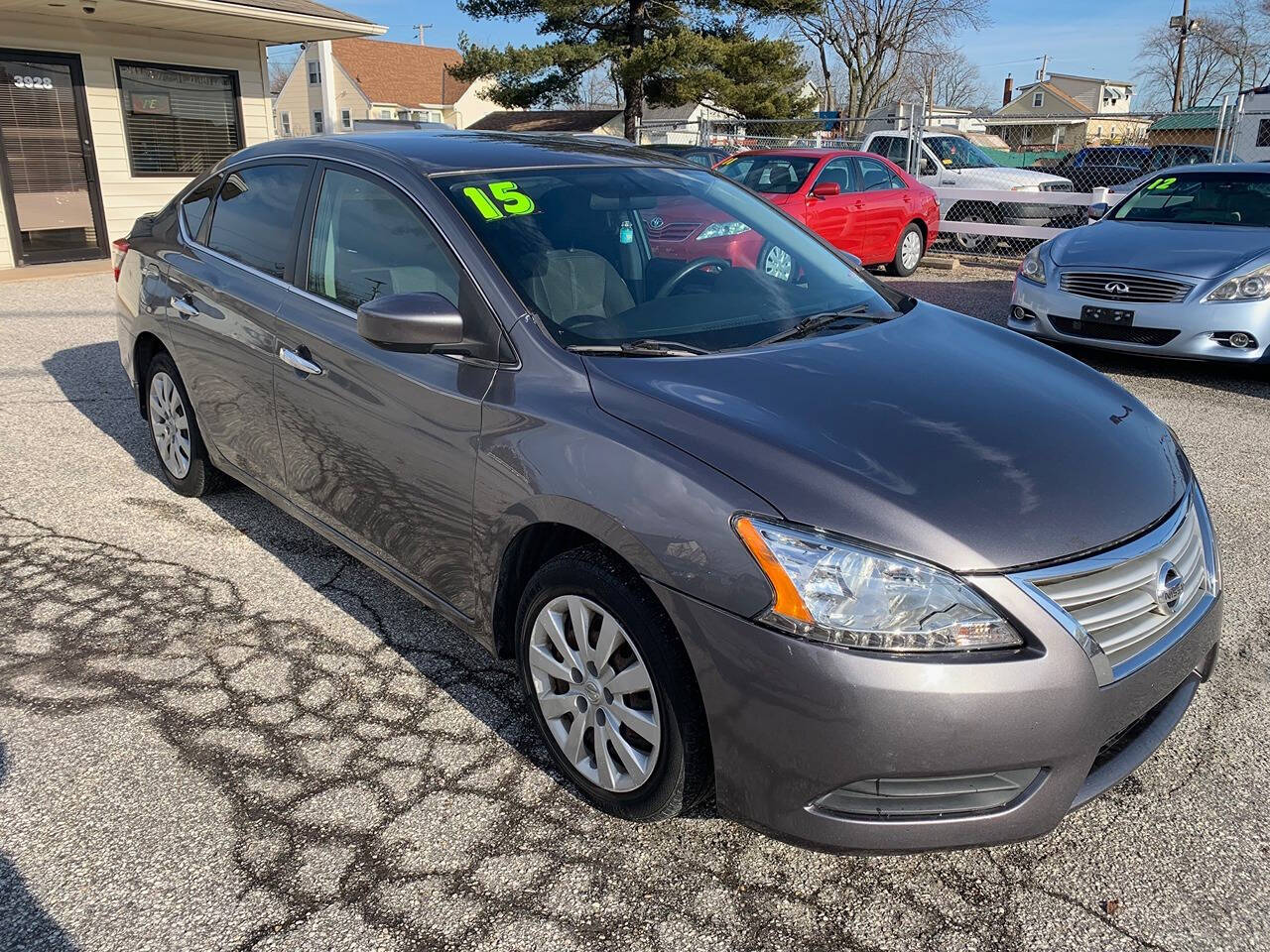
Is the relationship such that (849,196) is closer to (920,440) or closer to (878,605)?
(920,440)

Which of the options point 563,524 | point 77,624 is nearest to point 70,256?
point 77,624

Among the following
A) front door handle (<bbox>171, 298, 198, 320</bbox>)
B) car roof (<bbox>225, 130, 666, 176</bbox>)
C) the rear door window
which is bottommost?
front door handle (<bbox>171, 298, 198, 320</bbox>)

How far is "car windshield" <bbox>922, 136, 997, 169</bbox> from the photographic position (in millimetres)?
16453

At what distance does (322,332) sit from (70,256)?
39.4 feet

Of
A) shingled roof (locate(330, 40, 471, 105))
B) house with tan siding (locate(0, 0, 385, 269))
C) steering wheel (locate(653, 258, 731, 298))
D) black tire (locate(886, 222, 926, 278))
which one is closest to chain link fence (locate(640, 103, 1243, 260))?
black tire (locate(886, 222, 926, 278))

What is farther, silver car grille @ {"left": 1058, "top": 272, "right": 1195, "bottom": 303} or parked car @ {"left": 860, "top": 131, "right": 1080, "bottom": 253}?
parked car @ {"left": 860, "top": 131, "right": 1080, "bottom": 253}

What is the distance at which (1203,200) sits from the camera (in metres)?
8.18

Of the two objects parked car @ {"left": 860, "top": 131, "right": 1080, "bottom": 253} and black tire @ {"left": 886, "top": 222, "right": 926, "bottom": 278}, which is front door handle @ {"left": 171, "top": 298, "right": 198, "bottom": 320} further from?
parked car @ {"left": 860, "top": 131, "right": 1080, "bottom": 253}

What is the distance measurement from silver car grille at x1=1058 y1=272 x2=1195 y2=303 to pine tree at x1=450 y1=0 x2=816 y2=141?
20051 mm

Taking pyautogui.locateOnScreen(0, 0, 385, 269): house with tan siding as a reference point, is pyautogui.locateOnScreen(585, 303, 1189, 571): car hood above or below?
below

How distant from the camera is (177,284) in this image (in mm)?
4320

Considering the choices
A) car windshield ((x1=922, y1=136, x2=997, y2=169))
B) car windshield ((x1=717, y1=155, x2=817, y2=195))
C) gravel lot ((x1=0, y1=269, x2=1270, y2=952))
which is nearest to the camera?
gravel lot ((x1=0, y1=269, x2=1270, y2=952))

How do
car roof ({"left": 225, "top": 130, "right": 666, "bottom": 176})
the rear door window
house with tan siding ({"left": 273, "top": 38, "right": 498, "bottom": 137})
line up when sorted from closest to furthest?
car roof ({"left": 225, "top": 130, "right": 666, "bottom": 176})
the rear door window
house with tan siding ({"left": 273, "top": 38, "right": 498, "bottom": 137})

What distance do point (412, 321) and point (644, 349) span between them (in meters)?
A: 0.64
